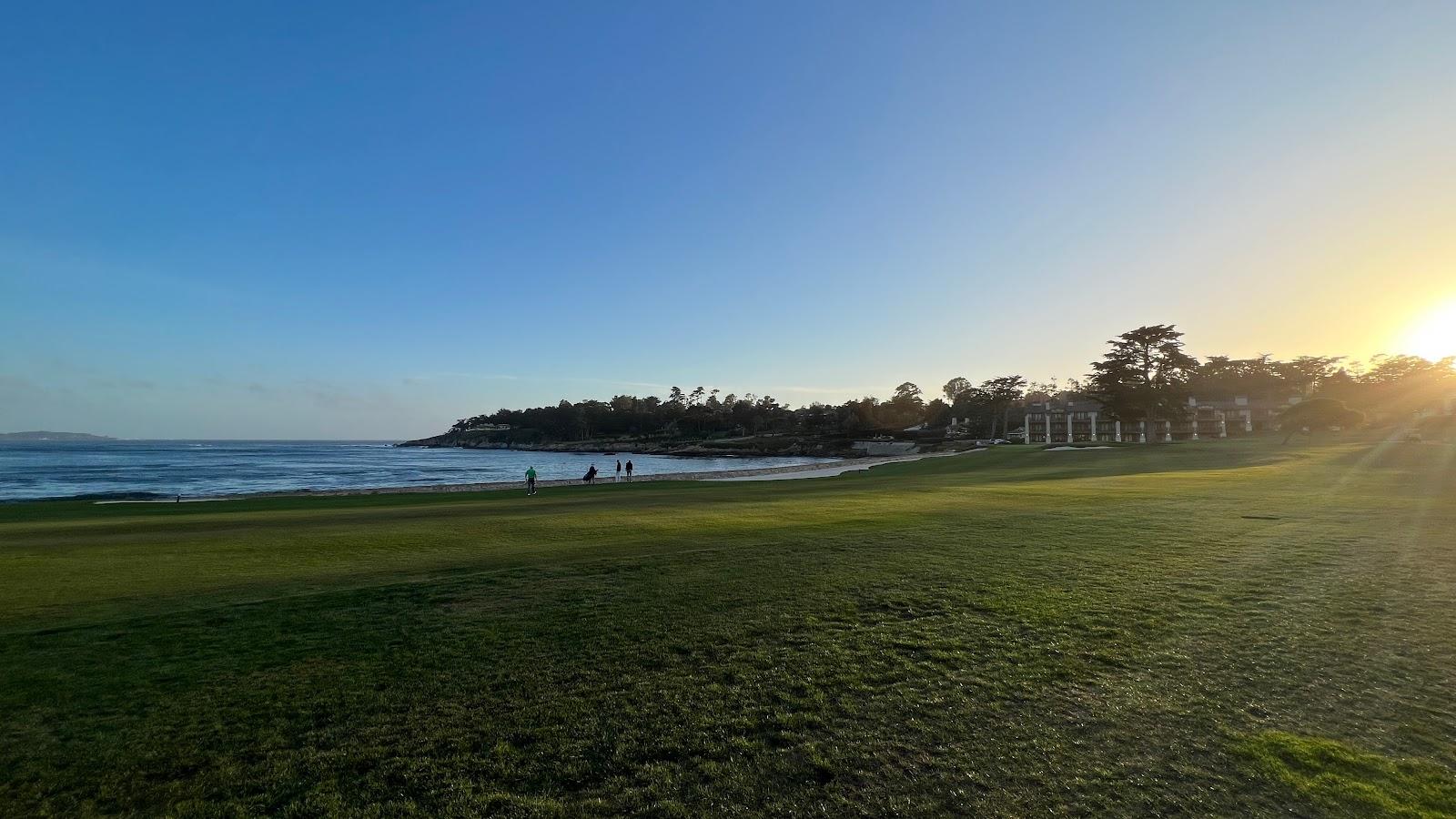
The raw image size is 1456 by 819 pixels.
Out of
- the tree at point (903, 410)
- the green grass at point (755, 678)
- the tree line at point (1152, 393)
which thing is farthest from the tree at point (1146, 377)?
the tree at point (903, 410)

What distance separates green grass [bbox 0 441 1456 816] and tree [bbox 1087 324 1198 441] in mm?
69665

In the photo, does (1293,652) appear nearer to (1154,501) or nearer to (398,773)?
(398,773)

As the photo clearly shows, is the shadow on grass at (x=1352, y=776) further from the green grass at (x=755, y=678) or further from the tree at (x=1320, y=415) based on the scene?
the tree at (x=1320, y=415)

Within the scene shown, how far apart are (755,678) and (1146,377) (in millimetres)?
85030

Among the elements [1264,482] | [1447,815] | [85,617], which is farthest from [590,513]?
[1264,482]

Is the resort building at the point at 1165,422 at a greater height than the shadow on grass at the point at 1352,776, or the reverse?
the resort building at the point at 1165,422

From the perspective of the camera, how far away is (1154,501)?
746 inches

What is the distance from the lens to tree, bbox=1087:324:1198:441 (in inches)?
2904

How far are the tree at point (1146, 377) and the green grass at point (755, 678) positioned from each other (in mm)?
69665

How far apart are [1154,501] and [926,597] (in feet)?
47.5

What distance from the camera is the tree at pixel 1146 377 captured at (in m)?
73.8

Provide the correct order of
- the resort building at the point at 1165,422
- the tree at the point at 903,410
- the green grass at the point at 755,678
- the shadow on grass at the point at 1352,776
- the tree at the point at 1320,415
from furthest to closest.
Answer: the tree at the point at 903,410
the resort building at the point at 1165,422
the tree at the point at 1320,415
the green grass at the point at 755,678
the shadow on grass at the point at 1352,776

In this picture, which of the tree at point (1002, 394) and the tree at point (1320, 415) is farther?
the tree at point (1002, 394)

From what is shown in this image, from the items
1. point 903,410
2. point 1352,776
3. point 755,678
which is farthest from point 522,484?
point 903,410
